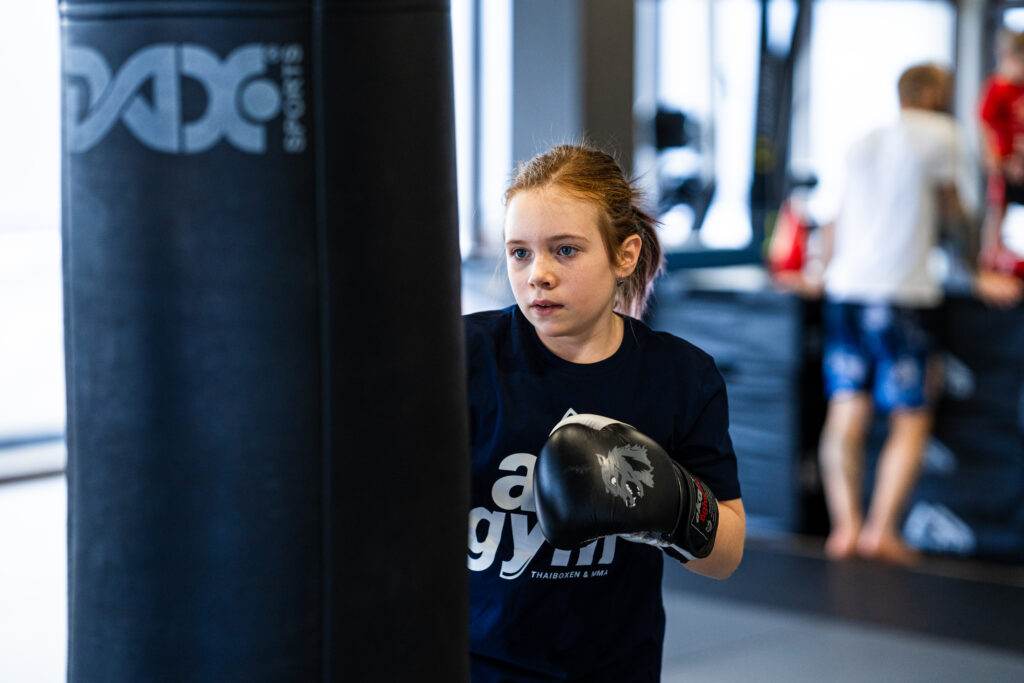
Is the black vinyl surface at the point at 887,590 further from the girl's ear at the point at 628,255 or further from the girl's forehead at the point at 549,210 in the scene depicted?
the girl's forehead at the point at 549,210

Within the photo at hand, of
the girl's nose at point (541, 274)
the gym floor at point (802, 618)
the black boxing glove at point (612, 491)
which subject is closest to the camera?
the black boxing glove at point (612, 491)

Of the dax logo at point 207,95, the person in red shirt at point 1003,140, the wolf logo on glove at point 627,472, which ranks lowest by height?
the wolf logo on glove at point 627,472

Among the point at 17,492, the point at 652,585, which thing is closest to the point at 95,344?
the point at 652,585

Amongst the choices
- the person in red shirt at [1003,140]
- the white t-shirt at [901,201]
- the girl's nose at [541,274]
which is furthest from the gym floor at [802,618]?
the girl's nose at [541,274]

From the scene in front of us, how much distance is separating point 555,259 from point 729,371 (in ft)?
9.19

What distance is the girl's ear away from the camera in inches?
51.3

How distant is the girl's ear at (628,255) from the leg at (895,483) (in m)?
2.53

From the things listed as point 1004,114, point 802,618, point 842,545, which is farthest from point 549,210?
point 1004,114

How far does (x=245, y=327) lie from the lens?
2.67ft

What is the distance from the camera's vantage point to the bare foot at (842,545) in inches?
144

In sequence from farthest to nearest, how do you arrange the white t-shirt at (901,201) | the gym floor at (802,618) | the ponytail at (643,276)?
the white t-shirt at (901,201)
the gym floor at (802,618)
the ponytail at (643,276)

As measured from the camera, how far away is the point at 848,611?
3.18m

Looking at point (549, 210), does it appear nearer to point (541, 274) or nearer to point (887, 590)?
point (541, 274)

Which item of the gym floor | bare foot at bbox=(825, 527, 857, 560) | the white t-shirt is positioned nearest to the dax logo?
the gym floor
